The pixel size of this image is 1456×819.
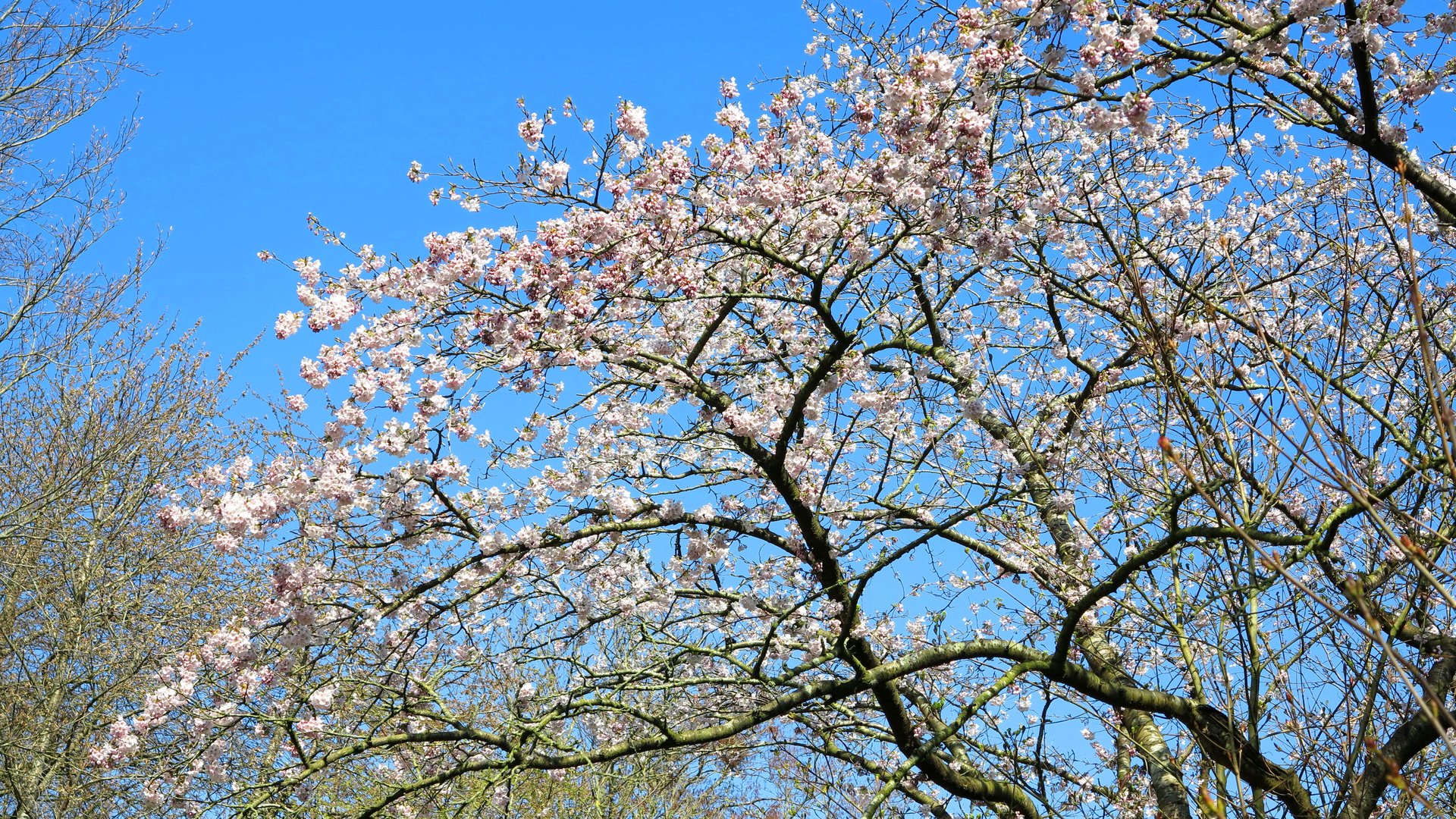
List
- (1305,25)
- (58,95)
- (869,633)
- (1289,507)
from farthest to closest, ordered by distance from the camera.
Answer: (58,95), (869,633), (1289,507), (1305,25)

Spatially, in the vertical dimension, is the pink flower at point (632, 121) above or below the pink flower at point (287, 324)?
above

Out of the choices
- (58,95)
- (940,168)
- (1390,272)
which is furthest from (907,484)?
(58,95)

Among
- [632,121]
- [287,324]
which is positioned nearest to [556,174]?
[632,121]

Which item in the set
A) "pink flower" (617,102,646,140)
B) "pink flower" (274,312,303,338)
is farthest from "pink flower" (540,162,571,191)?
"pink flower" (274,312,303,338)

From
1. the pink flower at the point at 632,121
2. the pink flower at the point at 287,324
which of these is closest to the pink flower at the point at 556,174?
the pink flower at the point at 632,121

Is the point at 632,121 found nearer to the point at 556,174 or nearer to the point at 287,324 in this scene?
the point at 556,174

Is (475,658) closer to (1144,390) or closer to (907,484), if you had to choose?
(907,484)

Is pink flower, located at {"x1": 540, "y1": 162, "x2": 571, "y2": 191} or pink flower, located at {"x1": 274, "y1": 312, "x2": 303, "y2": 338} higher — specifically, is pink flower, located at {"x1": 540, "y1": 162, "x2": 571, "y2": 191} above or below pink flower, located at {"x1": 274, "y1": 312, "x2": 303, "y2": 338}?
above

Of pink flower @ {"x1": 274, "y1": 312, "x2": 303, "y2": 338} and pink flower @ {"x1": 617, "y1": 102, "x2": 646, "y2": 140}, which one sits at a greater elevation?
pink flower @ {"x1": 617, "y1": 102, "x2": 646, "y2": 140}

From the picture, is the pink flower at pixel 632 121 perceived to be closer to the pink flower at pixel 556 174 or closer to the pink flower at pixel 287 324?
the pink flower at pixel 556 174

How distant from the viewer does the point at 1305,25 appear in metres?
5.11

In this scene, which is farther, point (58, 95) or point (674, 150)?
point (58, 95)

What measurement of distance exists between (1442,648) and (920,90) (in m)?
3.55

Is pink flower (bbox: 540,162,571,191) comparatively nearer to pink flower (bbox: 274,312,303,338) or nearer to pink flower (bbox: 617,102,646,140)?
pink flower (bbox: 617,102,646,140)
